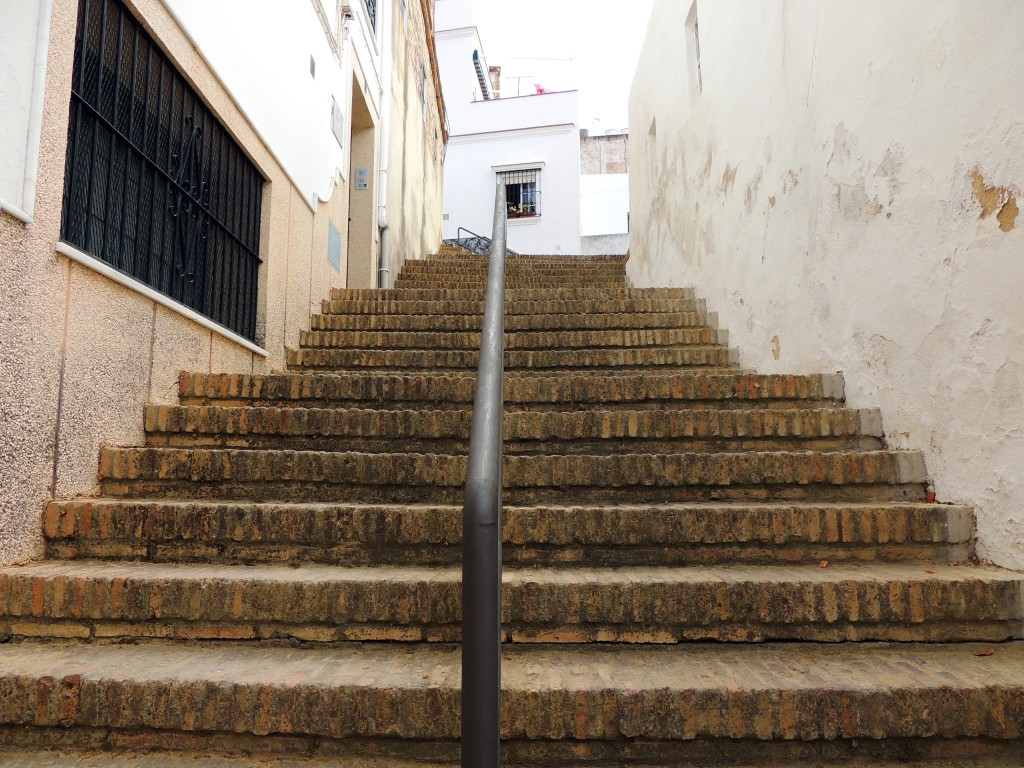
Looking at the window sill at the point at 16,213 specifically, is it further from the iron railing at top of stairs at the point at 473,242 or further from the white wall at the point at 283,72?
the iron railing at top of stairs at the point at 473,242

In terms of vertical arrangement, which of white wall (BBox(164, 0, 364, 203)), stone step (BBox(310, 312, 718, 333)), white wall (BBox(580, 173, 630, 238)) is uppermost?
white wall (BBox(580, 173, 630, 238))

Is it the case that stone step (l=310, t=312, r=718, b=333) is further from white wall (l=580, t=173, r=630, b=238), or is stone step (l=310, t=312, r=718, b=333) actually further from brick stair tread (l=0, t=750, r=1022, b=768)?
white wall (l=580, t=173, r=630, b=238)

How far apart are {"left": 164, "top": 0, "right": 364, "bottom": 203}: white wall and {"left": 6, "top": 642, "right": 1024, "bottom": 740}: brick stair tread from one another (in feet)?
9.00

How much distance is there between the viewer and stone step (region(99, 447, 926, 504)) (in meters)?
2.43

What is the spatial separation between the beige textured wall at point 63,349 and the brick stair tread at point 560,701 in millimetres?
641

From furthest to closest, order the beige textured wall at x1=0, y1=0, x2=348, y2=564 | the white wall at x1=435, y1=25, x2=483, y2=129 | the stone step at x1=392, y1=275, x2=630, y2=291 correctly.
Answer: the white wall at x1=435, y1=25, x2=483, y2=129 → the stone step at x1=392, y1=275, x2=630, y2=291 → the beige textured wall at x1=0, y1=0, x2=348, y2=564

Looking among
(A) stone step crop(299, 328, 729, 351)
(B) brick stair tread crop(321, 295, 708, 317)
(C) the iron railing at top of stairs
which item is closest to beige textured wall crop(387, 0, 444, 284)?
(C) the iron railing at top of stairs

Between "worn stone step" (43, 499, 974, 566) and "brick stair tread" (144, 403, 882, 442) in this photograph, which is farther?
"brick stair tread" (144, 403, 882, 442)

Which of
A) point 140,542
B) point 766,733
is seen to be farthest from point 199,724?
point 766,733

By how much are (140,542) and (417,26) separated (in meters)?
9.23

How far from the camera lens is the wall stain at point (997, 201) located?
1970mm

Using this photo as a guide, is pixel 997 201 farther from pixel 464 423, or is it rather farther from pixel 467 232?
pixel 467 232

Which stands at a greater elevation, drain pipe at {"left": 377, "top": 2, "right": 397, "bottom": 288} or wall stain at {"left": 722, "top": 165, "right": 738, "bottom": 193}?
drain pipe at {"left": 377, "top": 2, "right": 397, "bottom": 288}

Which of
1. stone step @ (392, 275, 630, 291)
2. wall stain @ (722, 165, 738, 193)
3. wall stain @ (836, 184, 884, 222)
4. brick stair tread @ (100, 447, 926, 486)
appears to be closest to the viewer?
brick stair tread @ (100, 447, 926, 486)
